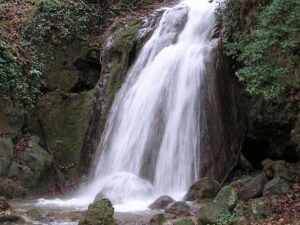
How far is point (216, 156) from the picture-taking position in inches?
448

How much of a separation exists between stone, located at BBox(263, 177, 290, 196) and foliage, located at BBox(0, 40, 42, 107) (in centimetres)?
809

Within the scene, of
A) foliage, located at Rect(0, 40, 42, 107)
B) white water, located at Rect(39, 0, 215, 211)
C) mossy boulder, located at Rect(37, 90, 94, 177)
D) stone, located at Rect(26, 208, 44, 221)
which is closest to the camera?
stone, located at Rect(26, 208, 44, 221)

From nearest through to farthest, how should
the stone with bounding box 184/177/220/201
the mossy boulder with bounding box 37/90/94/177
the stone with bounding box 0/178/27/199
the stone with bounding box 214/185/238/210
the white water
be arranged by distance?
1. the stone with bounding box 214/185/238/210
2. the stone with bounding box 184/177/220/201
3. the white water
4. the stone with bounding box 0/178/27/199
5. the mossy boulder with bounding box 37/90/94/177

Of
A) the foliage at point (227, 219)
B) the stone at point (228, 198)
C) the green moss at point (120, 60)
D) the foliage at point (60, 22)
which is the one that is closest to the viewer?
the foliage at point (227, 219)

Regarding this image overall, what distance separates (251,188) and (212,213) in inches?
68.4

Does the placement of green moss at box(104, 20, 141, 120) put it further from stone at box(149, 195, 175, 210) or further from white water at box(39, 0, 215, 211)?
stone at box(149, 195, 175, 210)

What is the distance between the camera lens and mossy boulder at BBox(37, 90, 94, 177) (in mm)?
14453

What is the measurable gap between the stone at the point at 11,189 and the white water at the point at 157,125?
56 cm

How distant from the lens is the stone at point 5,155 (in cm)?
1197

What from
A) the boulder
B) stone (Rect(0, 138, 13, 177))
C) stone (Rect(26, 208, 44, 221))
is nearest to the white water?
the boulder

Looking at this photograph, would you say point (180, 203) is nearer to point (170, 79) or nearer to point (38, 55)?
point (170, 79)

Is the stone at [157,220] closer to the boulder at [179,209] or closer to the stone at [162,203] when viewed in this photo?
the boulder at [179,209]

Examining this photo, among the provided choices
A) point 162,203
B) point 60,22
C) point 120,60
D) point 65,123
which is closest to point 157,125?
point 162,203

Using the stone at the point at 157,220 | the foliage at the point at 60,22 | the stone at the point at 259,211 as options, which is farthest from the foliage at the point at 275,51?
the foliage at the point at 60,22
